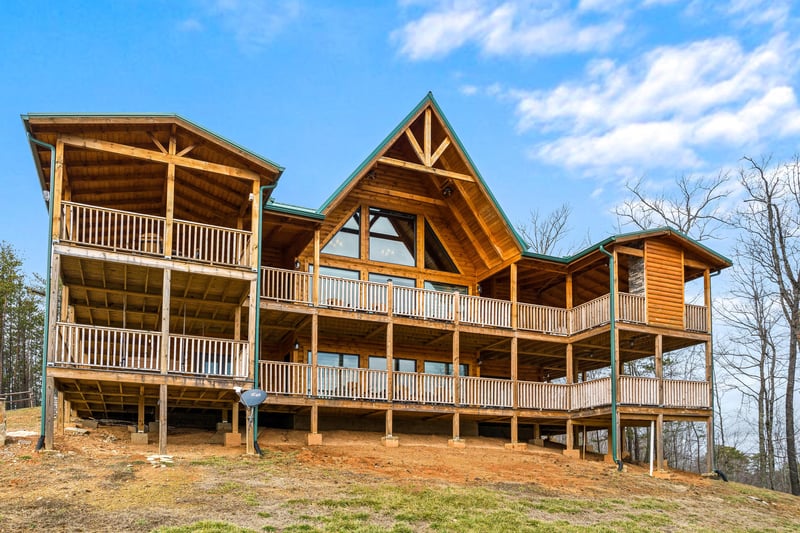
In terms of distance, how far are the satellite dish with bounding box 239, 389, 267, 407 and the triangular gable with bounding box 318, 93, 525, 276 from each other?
647cm

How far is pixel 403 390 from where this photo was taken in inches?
915

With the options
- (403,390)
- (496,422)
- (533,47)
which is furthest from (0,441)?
(533,47)

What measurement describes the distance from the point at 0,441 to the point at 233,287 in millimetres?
6474

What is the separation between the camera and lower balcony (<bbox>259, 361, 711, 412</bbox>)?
71.3 feet

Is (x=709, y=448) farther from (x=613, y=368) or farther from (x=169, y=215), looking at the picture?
(x=169, y=215)

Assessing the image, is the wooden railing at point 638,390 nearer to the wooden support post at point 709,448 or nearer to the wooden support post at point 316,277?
the wooden support post at point 709,448

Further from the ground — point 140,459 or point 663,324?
point 663,324

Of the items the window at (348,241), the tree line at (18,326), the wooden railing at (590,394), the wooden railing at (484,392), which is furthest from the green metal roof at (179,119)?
the tree line at (18,326)

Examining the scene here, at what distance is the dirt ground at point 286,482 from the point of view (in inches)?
495

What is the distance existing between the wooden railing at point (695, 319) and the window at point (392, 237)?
355 inches

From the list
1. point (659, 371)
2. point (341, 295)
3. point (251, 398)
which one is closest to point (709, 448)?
point (659, 371)

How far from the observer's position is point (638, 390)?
75.9 ft

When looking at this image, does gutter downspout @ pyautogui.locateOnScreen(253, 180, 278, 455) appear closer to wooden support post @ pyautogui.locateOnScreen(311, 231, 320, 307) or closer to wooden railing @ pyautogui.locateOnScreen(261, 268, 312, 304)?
wooden railing @ pyautogui.locateOnScreen(261, 268, 312, 304)

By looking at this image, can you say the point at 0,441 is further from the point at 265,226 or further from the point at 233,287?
the point at 265,226
